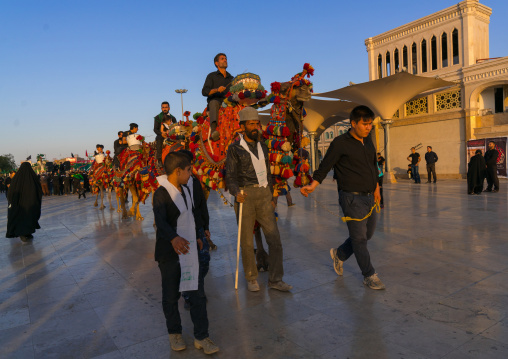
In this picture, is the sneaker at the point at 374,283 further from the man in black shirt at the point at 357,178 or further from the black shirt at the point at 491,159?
the black shirt at the point at 491,159

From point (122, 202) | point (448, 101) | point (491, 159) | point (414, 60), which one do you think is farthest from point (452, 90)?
point (122, 202)

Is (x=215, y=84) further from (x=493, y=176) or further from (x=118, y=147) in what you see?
(x=493, y=176)

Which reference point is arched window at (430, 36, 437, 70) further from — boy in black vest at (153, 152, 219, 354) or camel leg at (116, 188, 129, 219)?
boy in black vest at (153, 152, 219, 354)

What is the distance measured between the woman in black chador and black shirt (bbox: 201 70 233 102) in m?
4.96

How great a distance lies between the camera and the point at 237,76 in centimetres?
535

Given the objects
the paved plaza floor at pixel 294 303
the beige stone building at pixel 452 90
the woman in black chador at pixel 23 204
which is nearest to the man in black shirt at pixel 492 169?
the beige stone building at pixel 452 90

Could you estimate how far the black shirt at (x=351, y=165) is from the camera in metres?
3.98

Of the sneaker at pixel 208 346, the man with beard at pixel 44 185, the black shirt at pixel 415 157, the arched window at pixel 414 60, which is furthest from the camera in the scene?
the man with beard at pixel 44 185

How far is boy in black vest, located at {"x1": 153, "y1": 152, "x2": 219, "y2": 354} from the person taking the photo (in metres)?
2.79

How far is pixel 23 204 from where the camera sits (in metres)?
8.08

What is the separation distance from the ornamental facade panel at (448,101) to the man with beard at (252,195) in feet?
68.7

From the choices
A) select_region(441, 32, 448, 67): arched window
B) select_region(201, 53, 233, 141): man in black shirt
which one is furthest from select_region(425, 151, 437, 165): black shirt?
select_region(201, 53, 233, 141): man in black shirt

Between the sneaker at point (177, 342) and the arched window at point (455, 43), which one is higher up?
the arched window at point (455, 43)

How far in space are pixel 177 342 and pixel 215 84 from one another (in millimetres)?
4330
